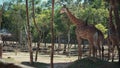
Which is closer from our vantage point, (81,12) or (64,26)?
(81,12)

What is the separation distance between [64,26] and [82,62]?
2551cm

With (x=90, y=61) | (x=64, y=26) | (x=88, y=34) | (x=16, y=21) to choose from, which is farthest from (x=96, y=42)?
(x=16, y=21)

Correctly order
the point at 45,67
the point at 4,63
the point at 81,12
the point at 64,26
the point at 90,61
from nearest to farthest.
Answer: the point at 4,63, the point at 90,61, the point at 45,67, the point at 81,12, the point at 64,26

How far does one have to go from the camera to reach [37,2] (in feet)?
157

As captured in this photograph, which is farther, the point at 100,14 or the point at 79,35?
the point at 100,14

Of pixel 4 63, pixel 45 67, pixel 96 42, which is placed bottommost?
pixel 45 67

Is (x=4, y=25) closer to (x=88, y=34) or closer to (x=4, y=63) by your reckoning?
(x=88, y=34)

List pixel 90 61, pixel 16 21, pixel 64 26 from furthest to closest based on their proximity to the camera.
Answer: pixel 16 21 → pixel 64 26 → pixel 90 61

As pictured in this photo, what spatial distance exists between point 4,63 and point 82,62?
11304 millimetres

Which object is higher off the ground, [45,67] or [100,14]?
[100,14]

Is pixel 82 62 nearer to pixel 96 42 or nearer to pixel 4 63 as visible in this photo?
pixel 96 42

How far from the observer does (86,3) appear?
40.2 metres

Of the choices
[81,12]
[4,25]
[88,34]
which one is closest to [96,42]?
[88,34]

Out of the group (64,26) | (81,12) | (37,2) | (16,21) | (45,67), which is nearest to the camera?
(45,67)
